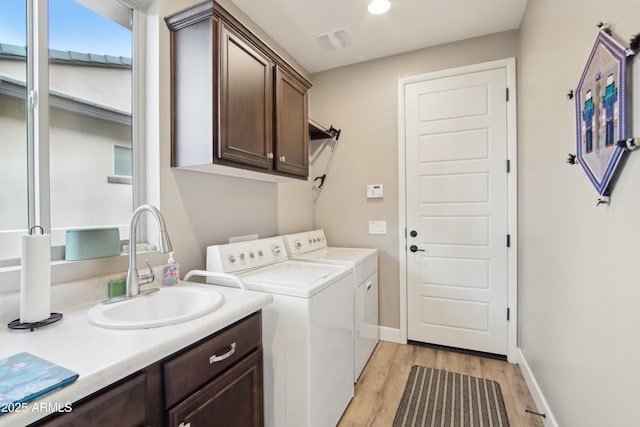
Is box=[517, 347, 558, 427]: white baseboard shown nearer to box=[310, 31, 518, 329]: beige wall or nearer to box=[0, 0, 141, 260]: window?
box=[310, 31, 518, 329]: beige wall

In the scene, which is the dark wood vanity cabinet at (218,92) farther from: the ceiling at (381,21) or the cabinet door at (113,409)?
the cabinet door at (113,409)

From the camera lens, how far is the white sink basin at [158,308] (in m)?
0.96

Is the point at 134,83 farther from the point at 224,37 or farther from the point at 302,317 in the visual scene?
the point at 302,317

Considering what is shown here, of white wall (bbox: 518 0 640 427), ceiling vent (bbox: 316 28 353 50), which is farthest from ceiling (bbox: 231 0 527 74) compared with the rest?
white wall (bbox: 518 0 640 427)

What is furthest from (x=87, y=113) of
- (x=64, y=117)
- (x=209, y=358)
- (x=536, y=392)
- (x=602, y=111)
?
(x=536, y=392)

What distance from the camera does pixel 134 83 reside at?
1557 mm

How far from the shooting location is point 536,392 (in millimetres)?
1828

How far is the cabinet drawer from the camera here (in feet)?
2.88

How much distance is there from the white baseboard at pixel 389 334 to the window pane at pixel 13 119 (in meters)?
2.58

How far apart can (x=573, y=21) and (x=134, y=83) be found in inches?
81.7

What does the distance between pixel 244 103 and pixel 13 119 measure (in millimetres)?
949

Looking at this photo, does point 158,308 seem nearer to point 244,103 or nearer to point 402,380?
point 244,103

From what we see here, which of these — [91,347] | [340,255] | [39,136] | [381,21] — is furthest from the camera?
[340,255]

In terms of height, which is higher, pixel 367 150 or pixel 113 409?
pixel 367 150
